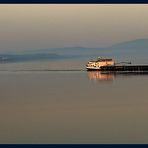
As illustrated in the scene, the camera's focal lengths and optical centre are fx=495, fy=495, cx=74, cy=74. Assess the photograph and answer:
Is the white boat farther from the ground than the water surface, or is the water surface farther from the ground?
the white boat

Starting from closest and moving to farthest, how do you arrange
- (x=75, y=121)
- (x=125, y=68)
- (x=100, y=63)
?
1. (x=75, y=121)
2. (x=125, y=68)
3. (x=100, y=63)

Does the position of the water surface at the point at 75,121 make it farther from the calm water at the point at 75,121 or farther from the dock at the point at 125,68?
the dock at the point at 125,68

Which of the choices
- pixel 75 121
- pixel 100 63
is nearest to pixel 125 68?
pixel 100 63

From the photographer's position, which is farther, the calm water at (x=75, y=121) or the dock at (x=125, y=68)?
the dock at (x=125, y=68)

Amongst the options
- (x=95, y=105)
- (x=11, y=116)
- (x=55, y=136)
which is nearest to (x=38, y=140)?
(x=55, y=136)

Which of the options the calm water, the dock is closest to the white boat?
the dock

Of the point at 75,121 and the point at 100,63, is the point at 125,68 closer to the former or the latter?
the point at 100,63

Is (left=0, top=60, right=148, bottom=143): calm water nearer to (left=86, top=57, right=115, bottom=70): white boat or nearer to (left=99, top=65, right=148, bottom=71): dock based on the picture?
(left=99, top=65, right=148, bottom=71): dock

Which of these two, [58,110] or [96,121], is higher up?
[58,110]

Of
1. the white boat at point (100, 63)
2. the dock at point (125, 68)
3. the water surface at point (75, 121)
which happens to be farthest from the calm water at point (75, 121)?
the white boat at point (100, 63)
